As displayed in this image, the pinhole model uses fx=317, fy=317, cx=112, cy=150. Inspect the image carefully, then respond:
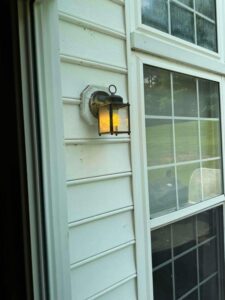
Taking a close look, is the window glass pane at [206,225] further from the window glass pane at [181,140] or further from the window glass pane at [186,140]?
the window glass pane at [186,140]

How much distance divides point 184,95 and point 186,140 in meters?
0.30

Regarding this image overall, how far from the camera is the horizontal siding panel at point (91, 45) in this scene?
1368 millimetres

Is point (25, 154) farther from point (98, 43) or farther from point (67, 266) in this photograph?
point (98, 43)

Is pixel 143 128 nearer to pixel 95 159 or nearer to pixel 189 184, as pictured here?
pixel 95 159

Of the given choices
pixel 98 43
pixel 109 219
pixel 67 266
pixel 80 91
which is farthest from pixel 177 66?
pixel 67 266

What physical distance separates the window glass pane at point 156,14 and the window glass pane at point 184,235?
4.04 feet

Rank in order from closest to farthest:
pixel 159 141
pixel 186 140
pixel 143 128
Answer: pixel 143 128 → pixel 159 141 → pixel 186 140

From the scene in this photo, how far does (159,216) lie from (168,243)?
24 cm

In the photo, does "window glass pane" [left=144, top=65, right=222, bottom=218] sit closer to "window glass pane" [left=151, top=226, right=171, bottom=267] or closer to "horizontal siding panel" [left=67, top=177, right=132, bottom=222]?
"window glass pane" [left=151, top=226, right=171, bottom=267]

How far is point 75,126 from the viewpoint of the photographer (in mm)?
1386

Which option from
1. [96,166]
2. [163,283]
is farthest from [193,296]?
[96,166]

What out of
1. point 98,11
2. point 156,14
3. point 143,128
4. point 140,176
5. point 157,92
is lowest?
point 140,176

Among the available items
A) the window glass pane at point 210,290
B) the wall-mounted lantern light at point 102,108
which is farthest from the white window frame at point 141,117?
the window glass pane at point 210,290

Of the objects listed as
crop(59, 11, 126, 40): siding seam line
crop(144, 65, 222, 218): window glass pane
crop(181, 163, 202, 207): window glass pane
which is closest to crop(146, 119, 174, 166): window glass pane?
crop(144, 65, 222, 218): window glass pane
